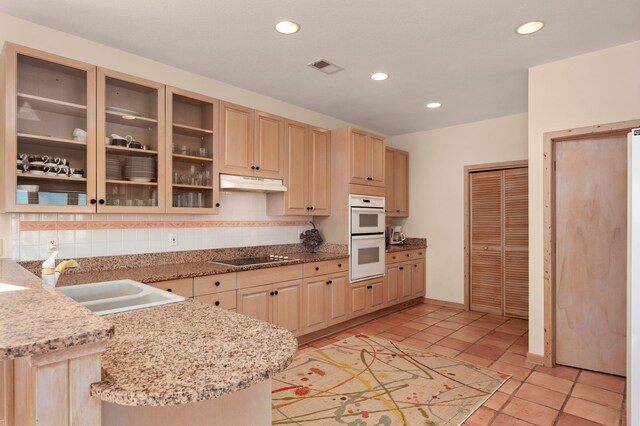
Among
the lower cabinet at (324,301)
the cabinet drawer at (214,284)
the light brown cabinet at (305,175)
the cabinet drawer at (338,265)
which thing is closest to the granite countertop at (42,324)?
the cabinet drawer at (214,284)

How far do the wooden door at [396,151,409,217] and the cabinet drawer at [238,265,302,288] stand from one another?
2.40 meters

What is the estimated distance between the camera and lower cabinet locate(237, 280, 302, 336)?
10.3 ft

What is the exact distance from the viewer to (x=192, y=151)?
318 centimetres

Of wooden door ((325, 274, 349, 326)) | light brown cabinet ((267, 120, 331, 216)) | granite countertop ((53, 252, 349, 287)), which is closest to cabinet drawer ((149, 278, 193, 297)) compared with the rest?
granite countertop ((53, 252, 349, 287))

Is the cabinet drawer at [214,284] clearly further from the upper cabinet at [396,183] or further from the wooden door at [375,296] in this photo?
the upper cabinet at [396,183]

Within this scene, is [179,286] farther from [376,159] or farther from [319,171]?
[376,159]

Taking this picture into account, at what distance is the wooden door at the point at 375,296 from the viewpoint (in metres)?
4.39

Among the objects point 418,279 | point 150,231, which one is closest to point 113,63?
point 150,231

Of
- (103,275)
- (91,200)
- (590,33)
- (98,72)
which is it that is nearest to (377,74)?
(590,33)

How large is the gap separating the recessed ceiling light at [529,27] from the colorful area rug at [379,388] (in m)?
2.64

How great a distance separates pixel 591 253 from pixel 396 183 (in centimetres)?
273

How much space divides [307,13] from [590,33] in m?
2.06

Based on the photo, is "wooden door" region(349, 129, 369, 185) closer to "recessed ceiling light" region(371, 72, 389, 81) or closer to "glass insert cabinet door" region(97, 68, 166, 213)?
"recessed ceiling light" region(371, 72, 389, 81)

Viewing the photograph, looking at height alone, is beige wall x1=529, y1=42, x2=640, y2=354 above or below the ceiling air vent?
below
